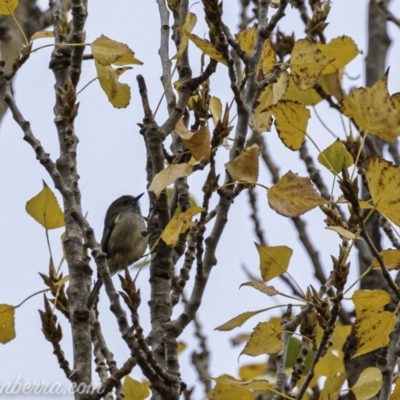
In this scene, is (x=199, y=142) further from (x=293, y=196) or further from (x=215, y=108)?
(x=215, y=108)

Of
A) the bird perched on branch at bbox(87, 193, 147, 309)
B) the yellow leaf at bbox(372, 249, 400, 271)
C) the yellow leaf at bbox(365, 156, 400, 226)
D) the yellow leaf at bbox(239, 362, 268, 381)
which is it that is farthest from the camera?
the bird perched on branch at bbox(87, 193, 147, 309)

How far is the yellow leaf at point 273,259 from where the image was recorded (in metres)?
2.20

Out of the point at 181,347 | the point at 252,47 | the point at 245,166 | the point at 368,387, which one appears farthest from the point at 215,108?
the point at 181,347

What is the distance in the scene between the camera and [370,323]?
6.69 feet

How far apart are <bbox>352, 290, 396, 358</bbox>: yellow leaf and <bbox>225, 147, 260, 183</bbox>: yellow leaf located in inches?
17.0

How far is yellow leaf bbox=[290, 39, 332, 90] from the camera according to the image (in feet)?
6.86

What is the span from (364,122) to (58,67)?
1139 mm

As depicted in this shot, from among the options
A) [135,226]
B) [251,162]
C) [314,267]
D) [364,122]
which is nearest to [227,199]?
[251,162]

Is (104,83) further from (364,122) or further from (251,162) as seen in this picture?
(364,122)

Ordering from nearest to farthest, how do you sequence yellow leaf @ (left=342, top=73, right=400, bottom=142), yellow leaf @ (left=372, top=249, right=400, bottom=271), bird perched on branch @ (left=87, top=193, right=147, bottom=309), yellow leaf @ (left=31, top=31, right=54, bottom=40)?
yellow leaf @ (left=342, top=73, right=400, bottom=142), yellow leaf @ (left=372, top=249, right=400, bottom=271), yellow leaf @ (left=31, top=31, right=54, bottom=40), bird perched on branch @ (left=87, top=193, right=147, bottom=309)

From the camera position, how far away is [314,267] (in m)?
4.07

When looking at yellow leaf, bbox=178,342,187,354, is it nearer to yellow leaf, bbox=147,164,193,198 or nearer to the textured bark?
the textured bark

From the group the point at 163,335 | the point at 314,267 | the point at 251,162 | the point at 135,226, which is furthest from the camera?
the point at 135,226

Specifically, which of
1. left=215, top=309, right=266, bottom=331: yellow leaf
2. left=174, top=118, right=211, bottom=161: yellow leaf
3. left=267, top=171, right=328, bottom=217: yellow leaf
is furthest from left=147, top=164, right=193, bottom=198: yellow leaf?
left=215, top=309, right=266, bottom=331: yellow leaf
